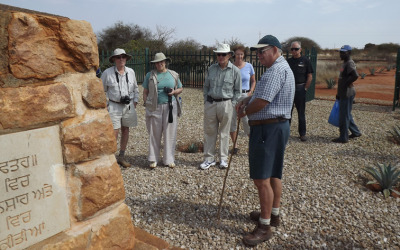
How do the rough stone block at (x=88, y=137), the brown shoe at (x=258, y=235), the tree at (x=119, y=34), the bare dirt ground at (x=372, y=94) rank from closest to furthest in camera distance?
the rough stone block at (x=88, y=137) → the brown shoe at (x=258, y=235) → the bare dirt ground at (x=372, y=94) → the tree at (x=119, y=34)

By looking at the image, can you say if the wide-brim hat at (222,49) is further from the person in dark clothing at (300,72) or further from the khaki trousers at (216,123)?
the person in dark clothing at (300,72)

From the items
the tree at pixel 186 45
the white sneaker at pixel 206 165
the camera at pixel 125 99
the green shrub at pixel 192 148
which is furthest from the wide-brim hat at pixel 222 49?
the tree at pixel 186 45

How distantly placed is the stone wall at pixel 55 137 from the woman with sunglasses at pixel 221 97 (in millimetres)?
2781

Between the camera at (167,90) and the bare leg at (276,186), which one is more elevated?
the camera at (167,90)

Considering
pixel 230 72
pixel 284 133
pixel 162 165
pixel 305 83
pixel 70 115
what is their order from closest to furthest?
pixel 70 115
pixel 284 133
pixel 230 72
pixel 162 165
pixel 305 83

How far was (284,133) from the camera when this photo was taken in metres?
2.91

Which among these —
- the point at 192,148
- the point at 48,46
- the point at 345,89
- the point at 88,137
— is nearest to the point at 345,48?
the point at 345,89

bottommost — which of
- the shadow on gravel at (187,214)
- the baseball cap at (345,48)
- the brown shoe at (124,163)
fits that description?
the shadow on gravel at (187,214)

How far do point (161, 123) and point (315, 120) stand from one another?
5.29 m

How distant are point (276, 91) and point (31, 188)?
1.96m

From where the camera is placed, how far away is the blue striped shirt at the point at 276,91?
277 cm

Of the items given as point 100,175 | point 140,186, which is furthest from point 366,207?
point 100,175

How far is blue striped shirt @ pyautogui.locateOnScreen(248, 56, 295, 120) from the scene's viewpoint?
2.77 meters

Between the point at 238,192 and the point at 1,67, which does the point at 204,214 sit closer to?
the point at 238,192
